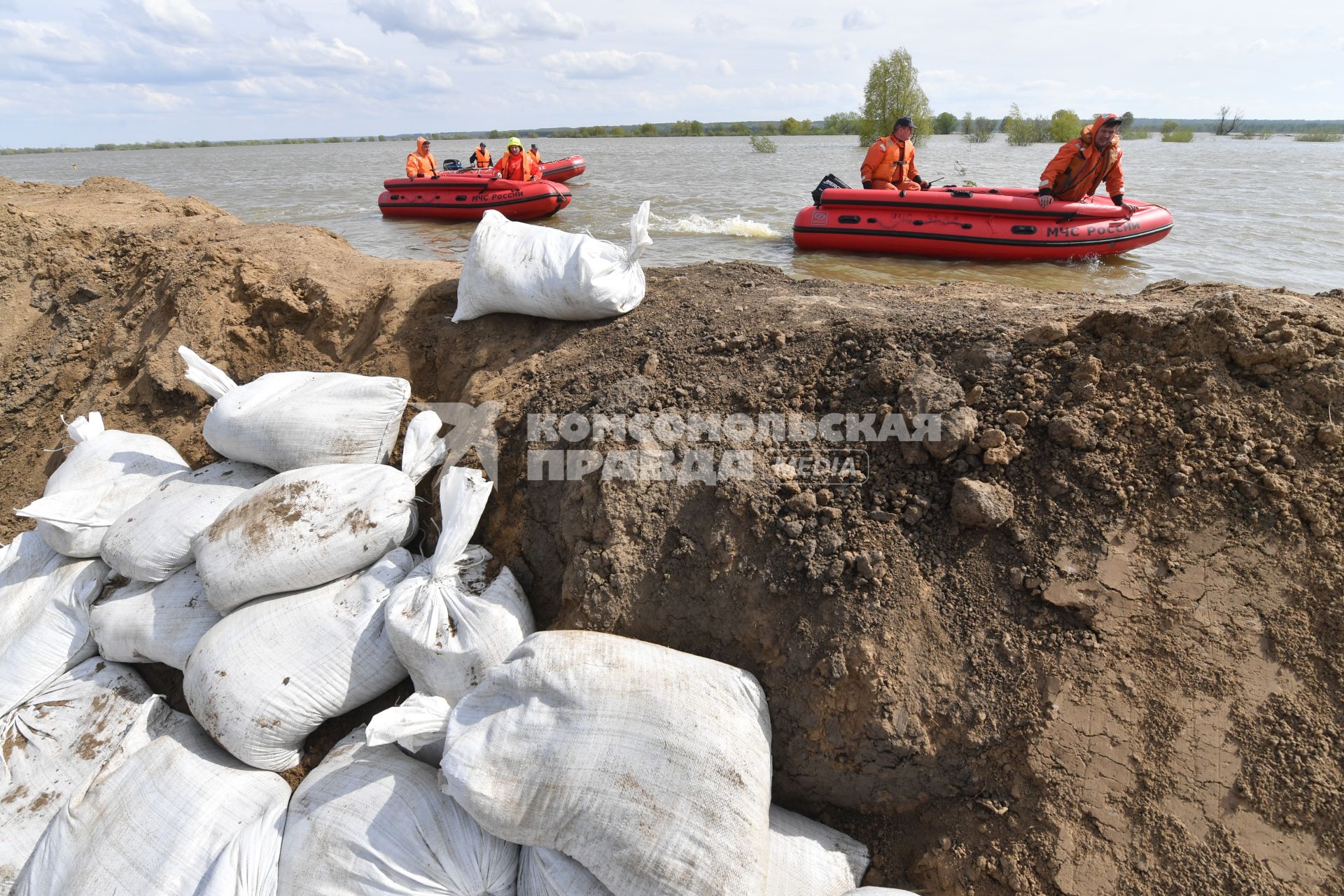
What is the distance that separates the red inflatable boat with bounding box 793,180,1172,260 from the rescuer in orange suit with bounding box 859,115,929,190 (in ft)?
1.32

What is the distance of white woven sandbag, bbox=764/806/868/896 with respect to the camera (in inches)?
63.6

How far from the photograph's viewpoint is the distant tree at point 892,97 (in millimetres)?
22094

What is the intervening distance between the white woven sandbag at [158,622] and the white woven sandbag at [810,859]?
81.1 inches

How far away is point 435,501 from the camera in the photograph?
99.3 inches

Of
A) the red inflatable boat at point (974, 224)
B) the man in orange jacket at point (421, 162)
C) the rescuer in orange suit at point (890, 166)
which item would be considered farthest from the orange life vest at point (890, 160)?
the man in orange jacket at point (421, 162)

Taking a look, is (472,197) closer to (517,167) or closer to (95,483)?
(517,167)

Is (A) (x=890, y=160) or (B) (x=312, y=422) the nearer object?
(B) (x=312, y=422)

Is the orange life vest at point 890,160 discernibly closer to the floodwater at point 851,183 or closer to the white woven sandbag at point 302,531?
the floodwater at point 851,183

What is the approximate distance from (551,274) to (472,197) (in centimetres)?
826

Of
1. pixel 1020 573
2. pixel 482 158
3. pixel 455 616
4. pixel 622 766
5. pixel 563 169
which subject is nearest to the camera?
pixel 622 766

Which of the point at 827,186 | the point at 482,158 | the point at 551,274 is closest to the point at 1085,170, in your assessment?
the point at 827,186

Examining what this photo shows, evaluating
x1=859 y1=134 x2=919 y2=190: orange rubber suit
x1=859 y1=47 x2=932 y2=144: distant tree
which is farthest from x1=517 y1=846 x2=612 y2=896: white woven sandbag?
x1=859 y1=47 x2=932 y2=144: distant tree

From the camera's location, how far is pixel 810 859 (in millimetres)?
1658

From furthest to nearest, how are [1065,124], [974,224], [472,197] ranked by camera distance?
[1065,124] → [472,197] → [974,224]
